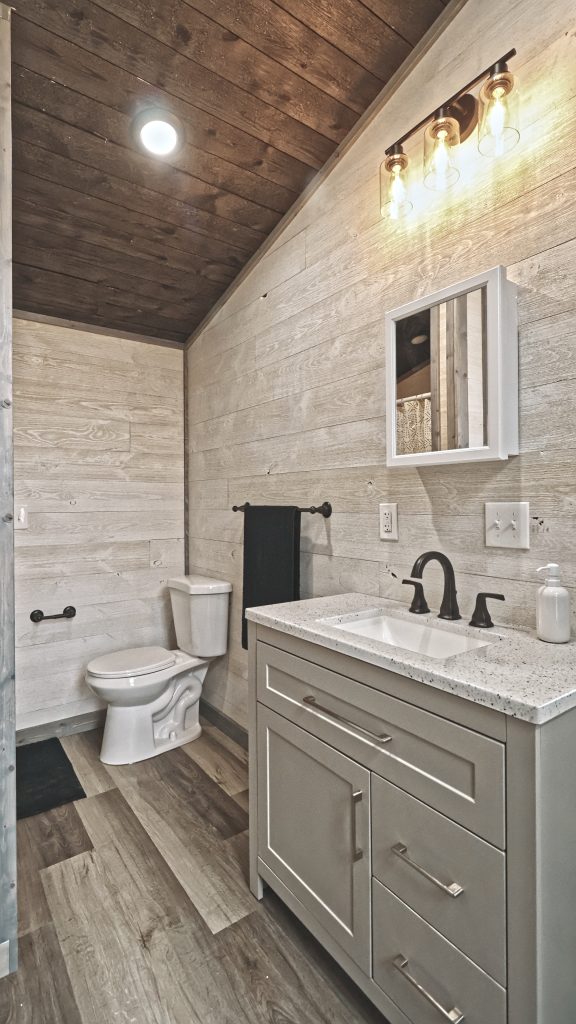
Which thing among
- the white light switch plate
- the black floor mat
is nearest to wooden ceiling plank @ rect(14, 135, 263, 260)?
the white light switch plate

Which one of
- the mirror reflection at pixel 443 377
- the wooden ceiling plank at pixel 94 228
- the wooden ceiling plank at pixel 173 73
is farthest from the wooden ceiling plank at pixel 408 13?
the wooden ceiling plank at pixel 94 228

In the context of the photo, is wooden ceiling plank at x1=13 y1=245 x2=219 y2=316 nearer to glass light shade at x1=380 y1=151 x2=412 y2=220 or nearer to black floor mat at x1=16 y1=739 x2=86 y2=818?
glass light shade at x1=380 y1=151 x2=412 y2=220

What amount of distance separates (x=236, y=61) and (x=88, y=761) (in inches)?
108

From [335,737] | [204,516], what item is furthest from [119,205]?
[335,737]

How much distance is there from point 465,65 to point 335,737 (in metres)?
1.81

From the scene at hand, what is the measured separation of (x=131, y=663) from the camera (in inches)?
90.9

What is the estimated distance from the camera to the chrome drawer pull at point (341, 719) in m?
1.04

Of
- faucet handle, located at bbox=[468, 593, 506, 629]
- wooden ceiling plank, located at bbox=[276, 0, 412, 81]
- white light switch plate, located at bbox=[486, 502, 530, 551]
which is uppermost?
wooden ceiling plank, located at bbox=[276, 0, 412, 81]

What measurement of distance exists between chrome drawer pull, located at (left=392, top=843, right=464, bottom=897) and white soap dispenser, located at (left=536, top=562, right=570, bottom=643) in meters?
0.52

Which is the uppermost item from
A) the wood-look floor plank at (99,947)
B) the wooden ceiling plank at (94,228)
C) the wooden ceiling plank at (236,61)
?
the wooden ceiling plank at (236,61)

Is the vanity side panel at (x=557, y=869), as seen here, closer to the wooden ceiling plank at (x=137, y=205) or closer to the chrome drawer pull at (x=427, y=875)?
the chrome drawer pull at (x=427, y=875)

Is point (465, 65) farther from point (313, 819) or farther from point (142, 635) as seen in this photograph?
point (142, 635)

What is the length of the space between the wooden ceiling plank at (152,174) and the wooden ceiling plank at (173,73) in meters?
0.25

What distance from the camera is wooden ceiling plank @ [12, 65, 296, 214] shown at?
157 cm
